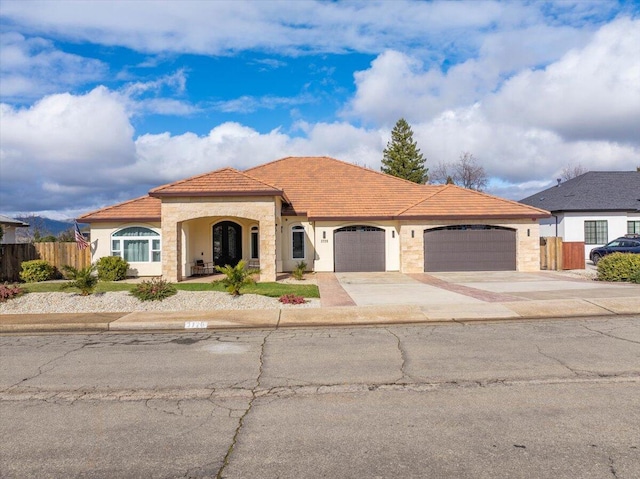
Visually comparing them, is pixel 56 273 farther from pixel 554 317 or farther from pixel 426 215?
pixel 554 317

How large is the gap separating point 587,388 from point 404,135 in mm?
54187

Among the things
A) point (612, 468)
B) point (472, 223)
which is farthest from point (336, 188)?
point (612, 468)

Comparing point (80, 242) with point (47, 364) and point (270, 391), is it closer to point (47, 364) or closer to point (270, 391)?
point (47, 364)

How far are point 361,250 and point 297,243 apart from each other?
11.0ft

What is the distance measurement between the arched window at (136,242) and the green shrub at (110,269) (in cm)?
122

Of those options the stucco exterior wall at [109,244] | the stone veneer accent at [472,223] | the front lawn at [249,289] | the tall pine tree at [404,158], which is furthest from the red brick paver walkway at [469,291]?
the tall pine tree at [404,158]

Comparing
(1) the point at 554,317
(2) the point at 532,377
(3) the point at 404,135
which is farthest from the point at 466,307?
(3) the point at 404,135

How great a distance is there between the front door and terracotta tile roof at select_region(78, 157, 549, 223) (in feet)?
9.50

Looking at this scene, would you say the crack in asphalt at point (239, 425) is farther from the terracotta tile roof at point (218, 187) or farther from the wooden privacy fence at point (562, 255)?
the wooden privacy fence at point (562, 255)

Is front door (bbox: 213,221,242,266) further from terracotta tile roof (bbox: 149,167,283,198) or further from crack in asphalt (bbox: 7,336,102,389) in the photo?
crack in asphalt (bbox: 7,336,102,389)

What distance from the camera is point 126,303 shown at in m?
13.5

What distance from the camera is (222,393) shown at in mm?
6234

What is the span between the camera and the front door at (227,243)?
912 inches

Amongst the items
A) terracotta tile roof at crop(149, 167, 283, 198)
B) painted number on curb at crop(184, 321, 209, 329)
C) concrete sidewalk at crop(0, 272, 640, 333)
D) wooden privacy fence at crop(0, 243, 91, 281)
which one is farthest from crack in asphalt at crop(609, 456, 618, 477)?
wooden privacy fence at crop(0, 243, 91, 281)
